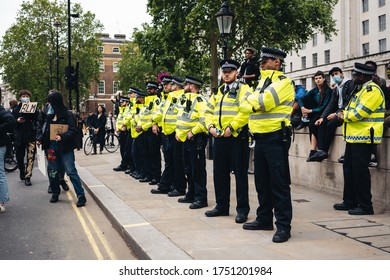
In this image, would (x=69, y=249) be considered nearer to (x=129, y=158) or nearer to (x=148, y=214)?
(x=148, y=214)

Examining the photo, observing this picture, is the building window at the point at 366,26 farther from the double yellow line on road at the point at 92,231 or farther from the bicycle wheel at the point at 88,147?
the double yellow line on road at the point at 92,231

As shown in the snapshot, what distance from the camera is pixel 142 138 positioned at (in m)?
10.8

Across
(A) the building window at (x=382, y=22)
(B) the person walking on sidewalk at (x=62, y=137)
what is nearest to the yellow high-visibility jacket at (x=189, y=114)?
(B) the person walking on sidewalk at (x=62, y=137)

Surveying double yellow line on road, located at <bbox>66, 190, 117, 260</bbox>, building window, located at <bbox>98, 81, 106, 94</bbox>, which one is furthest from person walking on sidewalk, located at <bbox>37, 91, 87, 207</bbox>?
building window, located at <bbox>98, 81, 106, 94</bbox>

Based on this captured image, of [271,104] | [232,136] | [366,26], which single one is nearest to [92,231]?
[232,136]

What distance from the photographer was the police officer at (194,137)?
7.58m

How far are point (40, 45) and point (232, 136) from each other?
45.5 metres

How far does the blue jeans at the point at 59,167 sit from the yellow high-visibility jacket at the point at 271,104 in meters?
3.96

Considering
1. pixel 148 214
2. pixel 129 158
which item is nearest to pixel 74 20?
pixel 129 158

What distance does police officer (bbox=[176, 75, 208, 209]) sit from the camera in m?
7.58

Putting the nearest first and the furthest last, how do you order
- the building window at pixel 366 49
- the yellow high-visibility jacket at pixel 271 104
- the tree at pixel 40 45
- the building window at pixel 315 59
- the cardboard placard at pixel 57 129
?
the yellow high-visibility jacket at pixel 271 104 < the cardboard placard at pixel 57 129 < the tree at pixel 40 45 < the building window at pixel 366 49 < the building window at pixel 315 59

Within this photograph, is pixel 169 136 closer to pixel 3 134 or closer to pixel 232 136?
pixel 232 136

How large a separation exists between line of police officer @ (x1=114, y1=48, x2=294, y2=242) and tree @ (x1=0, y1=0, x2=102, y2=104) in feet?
115
